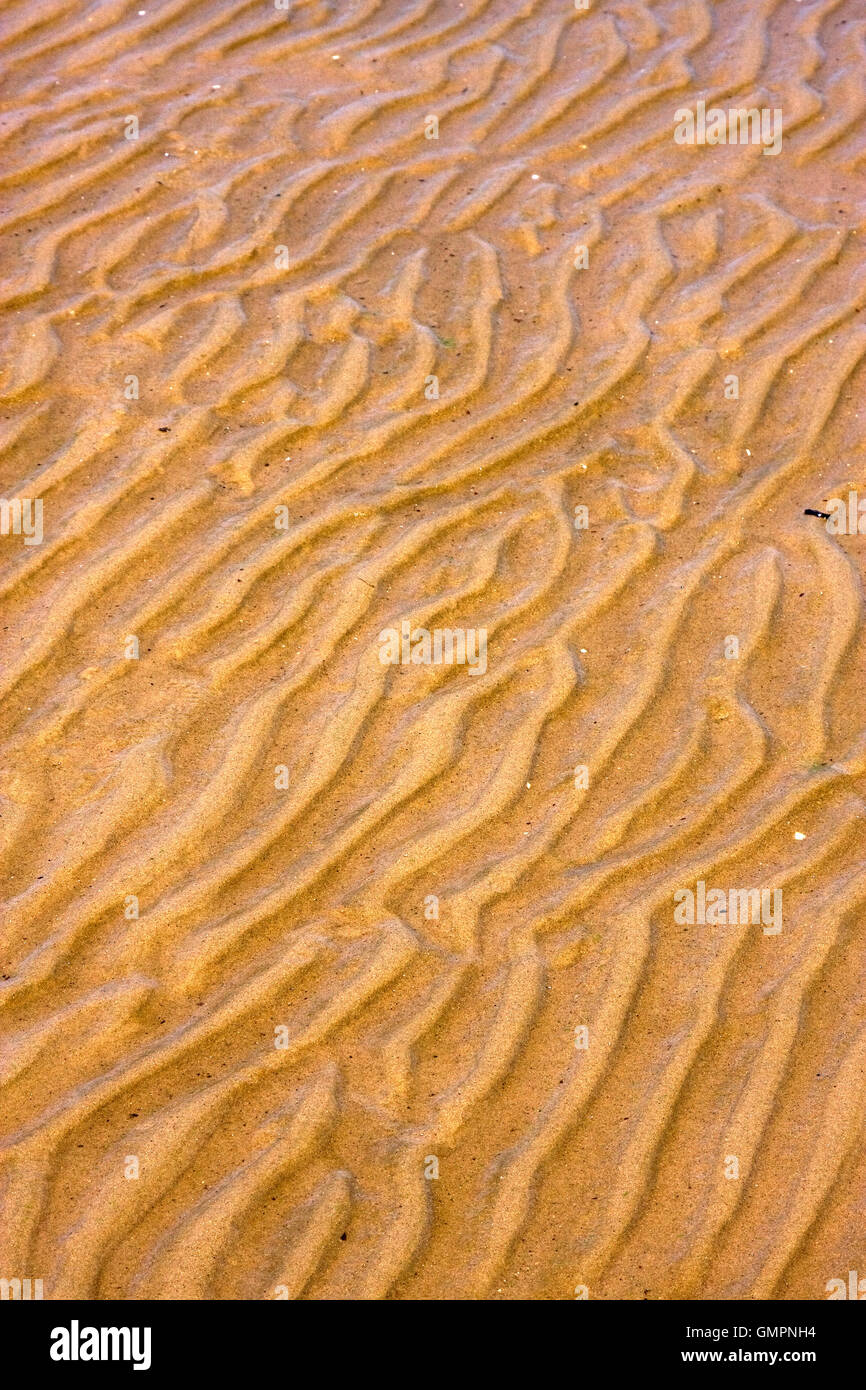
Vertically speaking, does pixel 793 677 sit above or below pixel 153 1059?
above

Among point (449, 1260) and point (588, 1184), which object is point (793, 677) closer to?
point (588, 1184)

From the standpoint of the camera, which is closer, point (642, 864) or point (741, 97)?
point (642, 864)
